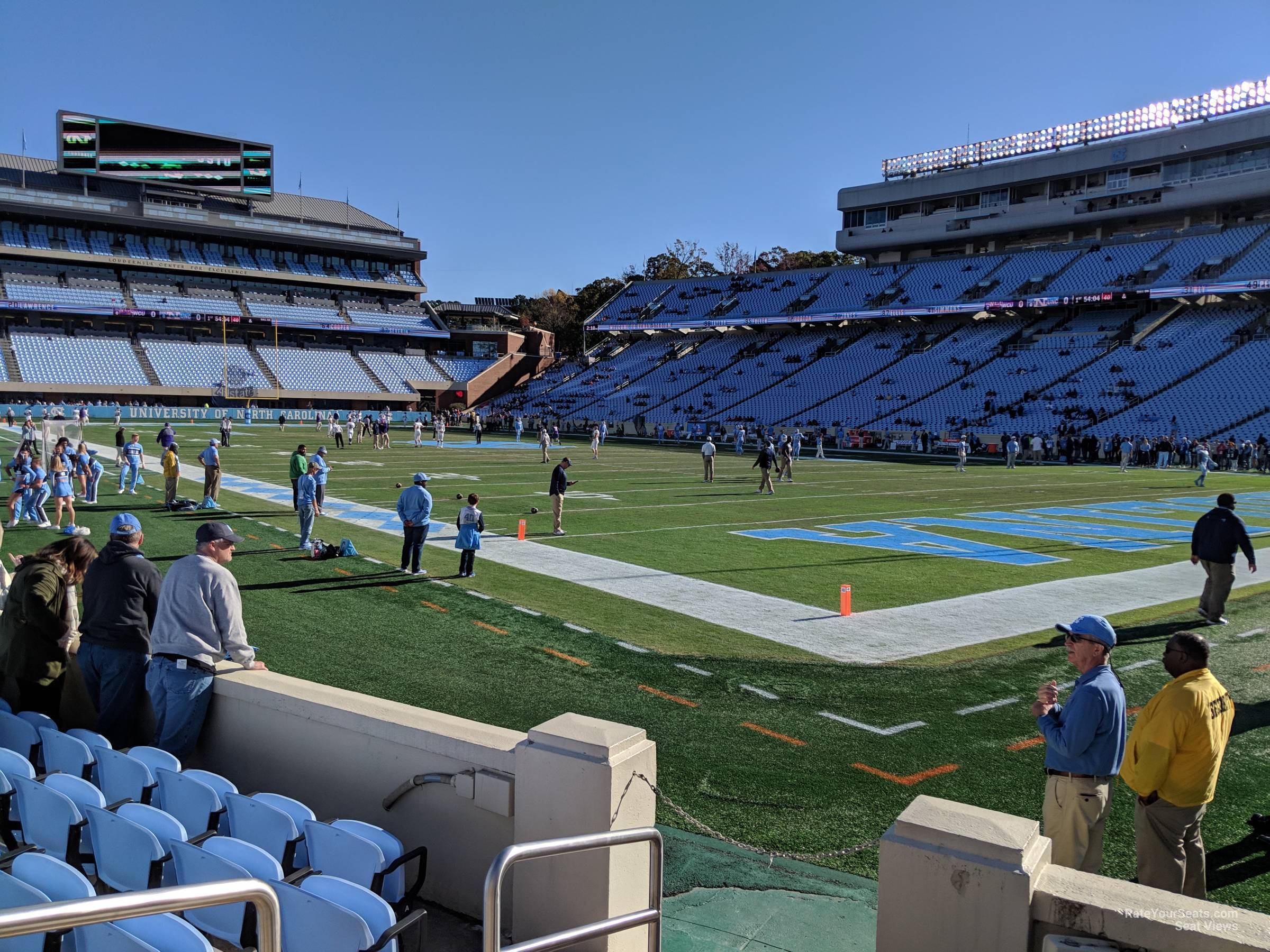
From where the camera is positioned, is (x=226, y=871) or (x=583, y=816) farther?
(x=583, y=816)

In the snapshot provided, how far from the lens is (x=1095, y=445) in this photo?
47781 millimetres

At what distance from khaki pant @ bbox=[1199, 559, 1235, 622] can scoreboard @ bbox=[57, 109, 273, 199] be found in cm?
8002

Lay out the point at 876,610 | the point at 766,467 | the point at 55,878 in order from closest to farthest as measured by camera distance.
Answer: the point at 55,878, the point at 876,610, the point at 766,467

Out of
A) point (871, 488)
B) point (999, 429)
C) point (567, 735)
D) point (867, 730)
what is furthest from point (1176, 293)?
point (567, 735)

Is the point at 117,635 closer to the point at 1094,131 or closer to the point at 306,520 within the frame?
the point at 306,520

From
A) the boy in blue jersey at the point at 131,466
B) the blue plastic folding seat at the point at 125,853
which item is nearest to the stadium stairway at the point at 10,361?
the boy in blue jersey at the point at 131,466

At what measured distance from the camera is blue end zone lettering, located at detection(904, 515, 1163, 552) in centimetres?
1895

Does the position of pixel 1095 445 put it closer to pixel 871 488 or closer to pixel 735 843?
pixel 871 488

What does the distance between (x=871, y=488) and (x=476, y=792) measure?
27.8 m

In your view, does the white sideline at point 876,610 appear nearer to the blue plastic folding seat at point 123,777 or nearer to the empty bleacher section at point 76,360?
the blue plastic folding seat at point 123,777

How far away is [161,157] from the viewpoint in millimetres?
73750

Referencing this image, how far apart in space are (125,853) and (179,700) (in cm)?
145

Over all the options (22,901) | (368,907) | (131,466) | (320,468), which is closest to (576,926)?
(368,907)

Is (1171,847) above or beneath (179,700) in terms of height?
beneath
